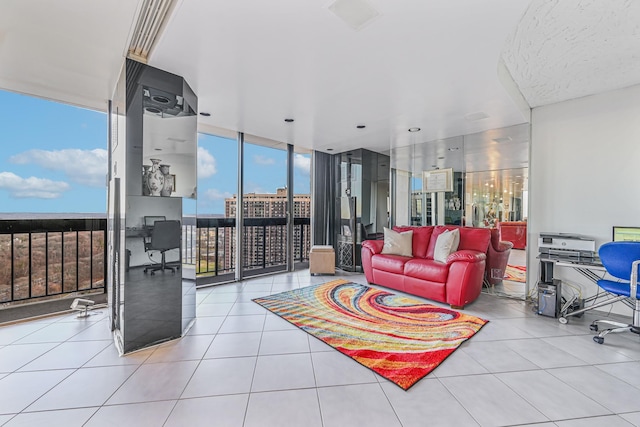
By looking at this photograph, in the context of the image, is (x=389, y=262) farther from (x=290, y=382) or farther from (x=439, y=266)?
(x=290, y=382)

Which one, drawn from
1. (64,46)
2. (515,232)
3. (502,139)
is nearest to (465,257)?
(515,232)

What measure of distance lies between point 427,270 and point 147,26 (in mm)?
3614

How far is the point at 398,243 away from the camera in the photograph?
4.16m

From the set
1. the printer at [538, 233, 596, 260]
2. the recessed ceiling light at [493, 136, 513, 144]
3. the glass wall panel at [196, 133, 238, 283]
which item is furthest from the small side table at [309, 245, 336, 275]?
the recessed ceiling light at [493, 136, 513, 144]

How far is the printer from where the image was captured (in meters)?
2.91

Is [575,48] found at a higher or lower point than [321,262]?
higher

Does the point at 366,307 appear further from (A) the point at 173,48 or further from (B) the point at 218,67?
(A) the point at 173,48

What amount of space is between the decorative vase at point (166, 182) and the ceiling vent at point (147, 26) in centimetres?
87

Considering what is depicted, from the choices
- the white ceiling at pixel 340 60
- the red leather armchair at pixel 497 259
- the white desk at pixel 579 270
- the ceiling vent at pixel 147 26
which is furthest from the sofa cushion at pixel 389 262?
the ceiling vent at pixel 147 26

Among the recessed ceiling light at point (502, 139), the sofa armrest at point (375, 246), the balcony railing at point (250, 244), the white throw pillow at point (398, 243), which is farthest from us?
the balcony railing at point (250, 244)

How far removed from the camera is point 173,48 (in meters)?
2.03

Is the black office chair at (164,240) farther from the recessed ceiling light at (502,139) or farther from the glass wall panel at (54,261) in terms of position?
the recessed ceiling light at (502,139)

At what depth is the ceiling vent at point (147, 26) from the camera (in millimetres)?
1698

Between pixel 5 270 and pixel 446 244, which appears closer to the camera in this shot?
pixel 5 270
